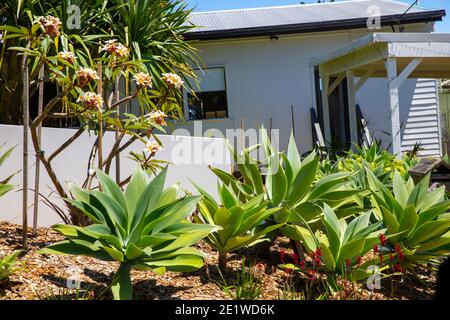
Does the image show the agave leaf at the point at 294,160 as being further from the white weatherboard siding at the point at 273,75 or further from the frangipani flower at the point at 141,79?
the white weatherboard siding at the point at 273,75

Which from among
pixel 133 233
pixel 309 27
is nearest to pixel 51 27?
pixel 133 233

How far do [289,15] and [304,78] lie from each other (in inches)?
78.7

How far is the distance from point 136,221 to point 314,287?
46.5 inches

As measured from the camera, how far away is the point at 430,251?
340cm

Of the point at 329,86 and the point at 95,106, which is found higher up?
the point at 329,86

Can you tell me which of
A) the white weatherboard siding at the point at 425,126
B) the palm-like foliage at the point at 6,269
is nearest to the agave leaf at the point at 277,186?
the palm-like foliage at the point at 6,269

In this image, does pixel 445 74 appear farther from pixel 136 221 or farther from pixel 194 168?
pixel 136 221

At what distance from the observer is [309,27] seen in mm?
10367

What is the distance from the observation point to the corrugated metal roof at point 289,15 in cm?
1059

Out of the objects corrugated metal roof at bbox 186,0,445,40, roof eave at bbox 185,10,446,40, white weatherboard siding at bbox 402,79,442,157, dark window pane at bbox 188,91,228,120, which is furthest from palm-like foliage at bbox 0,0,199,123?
white weatherboard siding at bbox 402,79,442,157

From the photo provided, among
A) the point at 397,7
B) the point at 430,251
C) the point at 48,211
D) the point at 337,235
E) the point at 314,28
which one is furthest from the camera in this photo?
the point at 397,7
